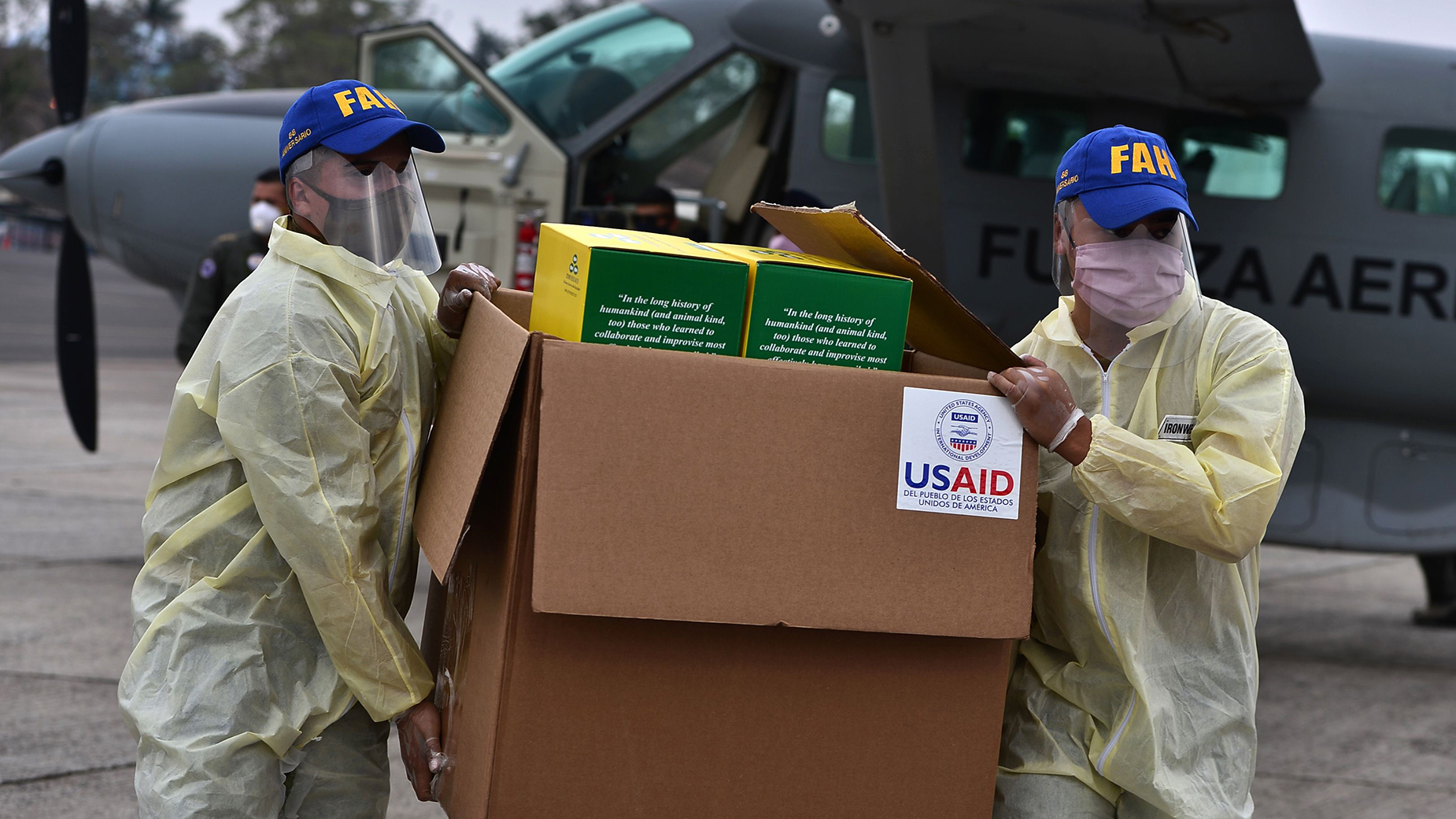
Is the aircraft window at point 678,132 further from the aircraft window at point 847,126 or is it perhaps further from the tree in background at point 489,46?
the tree in background at point 489,46

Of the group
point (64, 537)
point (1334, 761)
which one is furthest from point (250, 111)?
point (1334, 761)

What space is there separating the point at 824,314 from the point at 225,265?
17.5 feet

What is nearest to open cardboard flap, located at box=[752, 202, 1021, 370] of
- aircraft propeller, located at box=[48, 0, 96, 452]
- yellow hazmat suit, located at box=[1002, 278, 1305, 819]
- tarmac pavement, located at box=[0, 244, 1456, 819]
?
yellow hazmat suit, located at box=[1002, 278, 1305, 819]

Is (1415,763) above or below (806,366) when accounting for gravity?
below

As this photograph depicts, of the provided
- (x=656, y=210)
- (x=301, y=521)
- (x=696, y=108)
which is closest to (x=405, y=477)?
(x=301, y=521)

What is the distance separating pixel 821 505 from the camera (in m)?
1.88

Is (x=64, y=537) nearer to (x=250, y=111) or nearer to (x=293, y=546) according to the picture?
(x=250, y=111)

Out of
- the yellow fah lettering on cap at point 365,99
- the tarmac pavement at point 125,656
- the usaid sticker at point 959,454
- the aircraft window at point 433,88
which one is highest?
the aircraft window at point 433,88

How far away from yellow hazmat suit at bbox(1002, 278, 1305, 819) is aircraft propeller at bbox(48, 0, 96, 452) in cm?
673

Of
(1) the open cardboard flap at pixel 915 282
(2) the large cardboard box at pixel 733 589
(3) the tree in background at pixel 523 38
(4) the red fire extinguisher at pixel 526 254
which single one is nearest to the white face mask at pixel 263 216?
(4) the red fire extinguisher at pixel 526 254

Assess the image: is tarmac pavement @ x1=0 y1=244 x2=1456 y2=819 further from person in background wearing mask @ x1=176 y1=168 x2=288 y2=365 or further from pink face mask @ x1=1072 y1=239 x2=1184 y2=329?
pink face mask @ x1=1072 y1=239 x2=1184 y2=329

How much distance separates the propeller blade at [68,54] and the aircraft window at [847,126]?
4.37 m

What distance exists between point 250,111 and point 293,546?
21.2ft

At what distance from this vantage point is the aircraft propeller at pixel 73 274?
7406mm
